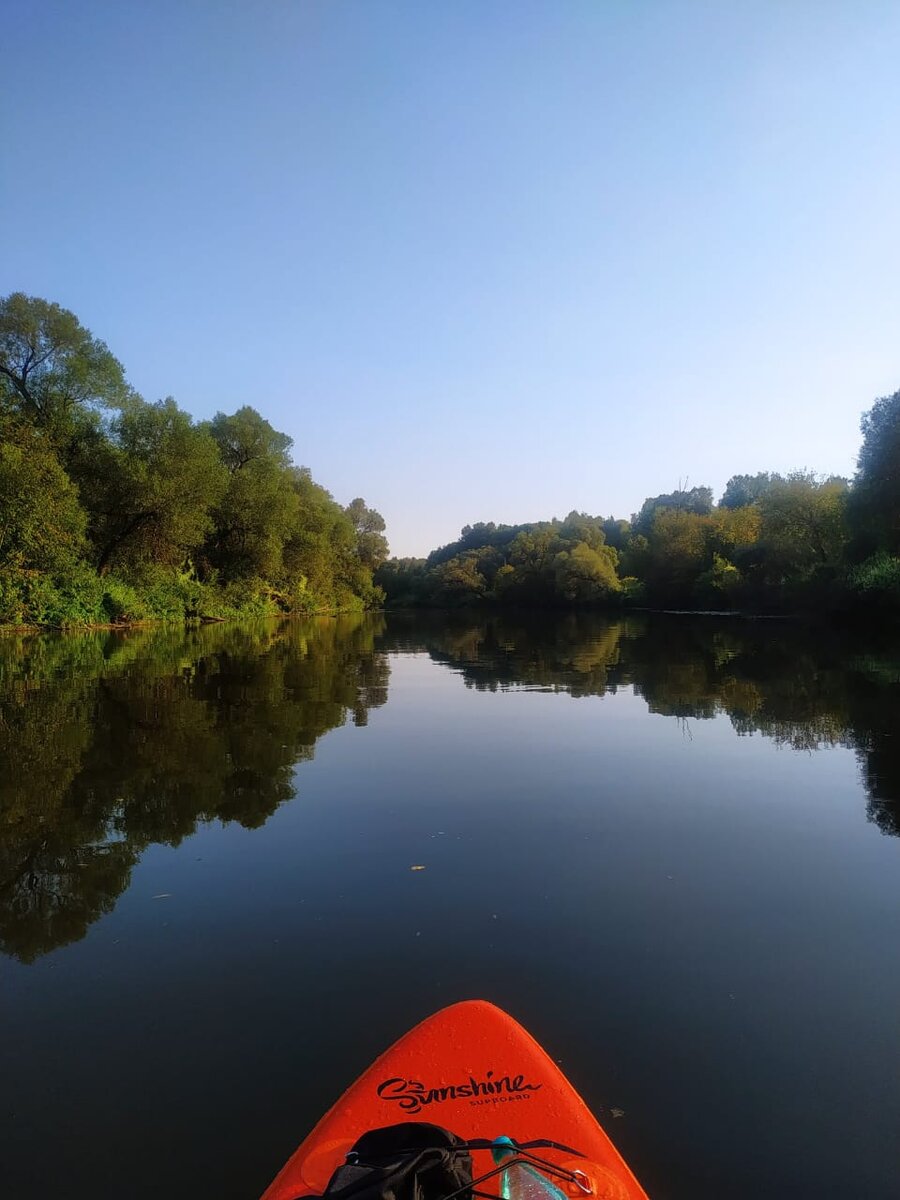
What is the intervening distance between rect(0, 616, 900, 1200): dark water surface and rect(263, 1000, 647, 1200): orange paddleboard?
0.28m

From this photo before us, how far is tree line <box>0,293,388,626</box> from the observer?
88.0 feet

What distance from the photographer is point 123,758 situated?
8.10 m

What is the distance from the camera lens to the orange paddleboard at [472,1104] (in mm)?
2119

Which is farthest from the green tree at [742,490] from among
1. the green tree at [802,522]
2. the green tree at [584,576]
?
the green tree at [802,522]

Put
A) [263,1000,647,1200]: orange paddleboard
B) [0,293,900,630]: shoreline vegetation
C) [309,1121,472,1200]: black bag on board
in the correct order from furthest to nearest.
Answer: [0,293,900,630]: shoreline vegetation, [263,1000,647,1200]: orange paddleboard, [309,1121,472,1200]: black bag on board

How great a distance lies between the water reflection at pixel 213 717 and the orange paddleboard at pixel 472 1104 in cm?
242

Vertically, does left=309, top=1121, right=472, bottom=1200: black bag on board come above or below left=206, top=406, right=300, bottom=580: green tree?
below

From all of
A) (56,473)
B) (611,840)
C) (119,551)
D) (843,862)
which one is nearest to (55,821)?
(611,840)

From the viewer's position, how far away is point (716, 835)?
570 cm

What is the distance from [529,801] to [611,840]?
120 centimetres

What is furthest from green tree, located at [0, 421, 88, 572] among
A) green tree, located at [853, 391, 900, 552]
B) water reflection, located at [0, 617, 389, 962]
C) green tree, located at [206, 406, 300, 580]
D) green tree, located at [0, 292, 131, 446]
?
green tree, located at [853, 391, 900, 552]

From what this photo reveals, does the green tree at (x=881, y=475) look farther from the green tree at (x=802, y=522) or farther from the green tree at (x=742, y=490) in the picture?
the green tree at (x=742, y=490)

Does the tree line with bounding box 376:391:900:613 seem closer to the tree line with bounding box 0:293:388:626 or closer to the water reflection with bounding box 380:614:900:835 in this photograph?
the water reflection with bounding box 380:614:900:835

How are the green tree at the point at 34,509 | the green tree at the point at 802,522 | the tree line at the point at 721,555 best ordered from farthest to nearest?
the green tree at the point at 802,522
the tree line at the point at 721,555
the green tree at the point at 34,509
